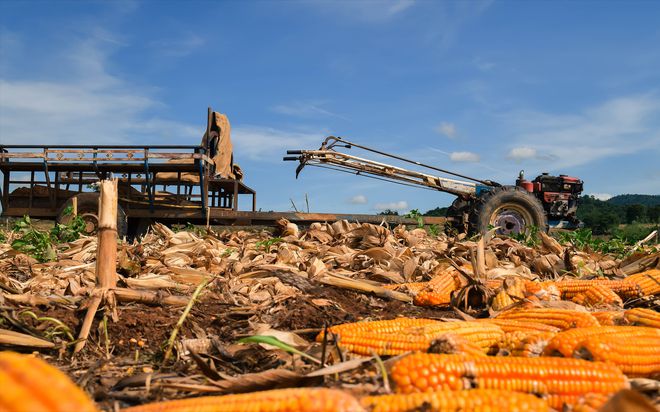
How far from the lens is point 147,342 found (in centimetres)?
387

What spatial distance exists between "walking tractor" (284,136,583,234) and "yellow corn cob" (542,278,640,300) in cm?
584

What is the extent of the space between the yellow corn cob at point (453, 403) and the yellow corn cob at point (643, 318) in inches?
95.5

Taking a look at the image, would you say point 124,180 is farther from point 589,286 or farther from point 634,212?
point 634,212

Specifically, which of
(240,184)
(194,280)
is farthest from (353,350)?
(240,184)

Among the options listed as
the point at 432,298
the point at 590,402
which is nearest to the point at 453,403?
the point at 590,402

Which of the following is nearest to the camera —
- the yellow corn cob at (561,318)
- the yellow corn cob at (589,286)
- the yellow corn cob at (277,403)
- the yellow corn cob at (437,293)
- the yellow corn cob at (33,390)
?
the yellow corn cob at (33,390)

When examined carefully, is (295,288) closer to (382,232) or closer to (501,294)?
(501,294)

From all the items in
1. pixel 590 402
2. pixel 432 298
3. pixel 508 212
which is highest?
pixel 508 212

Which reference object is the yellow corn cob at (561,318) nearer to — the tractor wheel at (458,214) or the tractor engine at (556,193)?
the tractor wheel at (458,214)

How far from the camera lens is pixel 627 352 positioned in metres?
2.89

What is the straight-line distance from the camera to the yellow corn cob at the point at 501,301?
5008 mm

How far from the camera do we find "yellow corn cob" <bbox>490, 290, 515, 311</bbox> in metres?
5.01

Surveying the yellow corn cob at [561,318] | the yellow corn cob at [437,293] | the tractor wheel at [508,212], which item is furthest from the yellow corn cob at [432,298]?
the tractor wheel at [508,212]

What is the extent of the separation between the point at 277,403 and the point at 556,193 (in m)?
15.2
